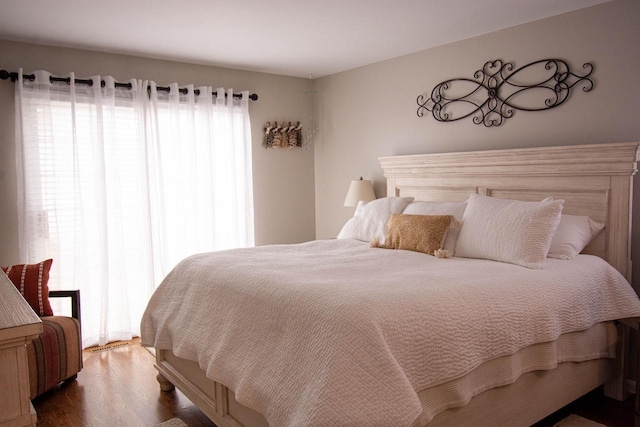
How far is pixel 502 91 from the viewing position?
11.2 ft

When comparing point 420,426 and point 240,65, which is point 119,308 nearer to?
point 240,65

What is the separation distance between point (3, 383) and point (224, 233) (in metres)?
3.23

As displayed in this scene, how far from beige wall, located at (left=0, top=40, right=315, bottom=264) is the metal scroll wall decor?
1.53 metres

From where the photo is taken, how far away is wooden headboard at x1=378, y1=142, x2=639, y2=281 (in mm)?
2682

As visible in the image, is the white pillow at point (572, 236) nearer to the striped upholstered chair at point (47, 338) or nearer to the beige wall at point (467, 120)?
the beige wall at point (467, 120)

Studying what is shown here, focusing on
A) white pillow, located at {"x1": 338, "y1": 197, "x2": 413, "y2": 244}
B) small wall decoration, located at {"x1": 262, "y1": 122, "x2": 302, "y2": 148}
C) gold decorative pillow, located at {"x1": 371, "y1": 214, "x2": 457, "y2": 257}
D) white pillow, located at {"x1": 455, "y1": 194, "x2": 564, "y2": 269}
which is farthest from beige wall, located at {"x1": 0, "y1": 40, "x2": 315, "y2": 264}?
white pillow, located at {"x1": 455, "y1": 194, "x2": 564, "y2": 269}

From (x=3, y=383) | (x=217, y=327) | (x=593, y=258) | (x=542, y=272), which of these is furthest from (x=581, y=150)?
(x=3, y=383)

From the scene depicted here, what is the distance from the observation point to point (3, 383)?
125 centimetres

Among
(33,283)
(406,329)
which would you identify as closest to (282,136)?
(33,283)

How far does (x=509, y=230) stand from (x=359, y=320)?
1.35 metres

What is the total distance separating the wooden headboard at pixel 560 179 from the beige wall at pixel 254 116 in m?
1.56

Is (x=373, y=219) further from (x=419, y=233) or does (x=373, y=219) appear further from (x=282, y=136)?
(x=282, y=136)

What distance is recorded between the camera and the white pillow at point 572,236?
2682 mm

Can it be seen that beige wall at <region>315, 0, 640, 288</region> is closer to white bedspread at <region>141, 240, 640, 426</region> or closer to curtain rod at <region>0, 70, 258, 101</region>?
white bedspread at <region>141, 240, 640, 426</region>
